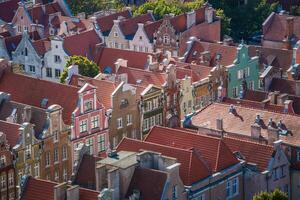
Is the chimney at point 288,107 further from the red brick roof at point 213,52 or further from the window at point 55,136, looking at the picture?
the window at point 55,136

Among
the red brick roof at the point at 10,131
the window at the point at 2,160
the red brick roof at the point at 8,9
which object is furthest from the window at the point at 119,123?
the red brick roof at the point at 8,9

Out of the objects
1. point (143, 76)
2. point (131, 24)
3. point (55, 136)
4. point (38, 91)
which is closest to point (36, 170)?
point (55, 136)

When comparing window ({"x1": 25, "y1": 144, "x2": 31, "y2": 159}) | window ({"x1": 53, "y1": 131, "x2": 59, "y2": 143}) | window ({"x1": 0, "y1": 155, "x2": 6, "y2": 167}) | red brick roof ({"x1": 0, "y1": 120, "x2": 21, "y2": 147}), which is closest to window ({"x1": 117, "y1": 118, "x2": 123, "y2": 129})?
window ({"x1": 53, "y1": 131, "x2": 59, "y2": 143})

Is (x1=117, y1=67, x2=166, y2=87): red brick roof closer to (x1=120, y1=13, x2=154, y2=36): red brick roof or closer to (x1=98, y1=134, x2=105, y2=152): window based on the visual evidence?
(x1=98, y1=134, x2=105, y2=152): window

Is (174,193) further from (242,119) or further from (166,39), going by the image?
(166,39)

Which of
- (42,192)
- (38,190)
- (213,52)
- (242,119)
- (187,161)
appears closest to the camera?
(42,192)

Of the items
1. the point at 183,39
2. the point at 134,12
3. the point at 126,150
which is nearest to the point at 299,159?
the point at 126,150
